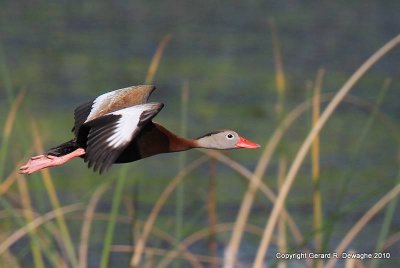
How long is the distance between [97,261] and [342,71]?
11.3 metres

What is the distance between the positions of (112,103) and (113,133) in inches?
48.5

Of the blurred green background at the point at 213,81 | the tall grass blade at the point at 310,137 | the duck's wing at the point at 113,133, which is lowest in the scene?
the blurred green background at the point at 213,81

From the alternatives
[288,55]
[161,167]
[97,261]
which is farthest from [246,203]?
[288,55]

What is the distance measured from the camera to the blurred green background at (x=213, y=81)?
1512 cm

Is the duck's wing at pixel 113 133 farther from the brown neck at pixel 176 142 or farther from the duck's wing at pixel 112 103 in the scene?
the duck's wing at pixel 112 103

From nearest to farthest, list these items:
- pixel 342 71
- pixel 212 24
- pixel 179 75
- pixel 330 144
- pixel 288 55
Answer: pixel 330 144
pixel 179 75
pixel 342 71
pixel 288 55
pixel 212 24

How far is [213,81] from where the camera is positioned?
22.0 m

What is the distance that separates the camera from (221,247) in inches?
533

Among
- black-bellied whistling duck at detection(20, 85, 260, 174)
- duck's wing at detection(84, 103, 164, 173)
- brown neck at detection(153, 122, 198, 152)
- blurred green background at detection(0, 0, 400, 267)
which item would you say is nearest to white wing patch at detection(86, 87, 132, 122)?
black-bellied whistling duck at detection(20, 85, 260, 174)

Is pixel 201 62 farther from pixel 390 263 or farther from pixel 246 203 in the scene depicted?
pixel 246 203

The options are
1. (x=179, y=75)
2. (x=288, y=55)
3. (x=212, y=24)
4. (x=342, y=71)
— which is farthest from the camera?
(x=212, y=24)

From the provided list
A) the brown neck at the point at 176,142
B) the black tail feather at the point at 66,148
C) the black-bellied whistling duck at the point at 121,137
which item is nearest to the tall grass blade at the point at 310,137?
the black-bellied whistling duck at the point at 121,137

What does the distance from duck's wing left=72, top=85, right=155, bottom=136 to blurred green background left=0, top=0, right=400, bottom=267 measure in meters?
2.68

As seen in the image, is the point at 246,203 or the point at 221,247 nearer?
the point at 246,203
